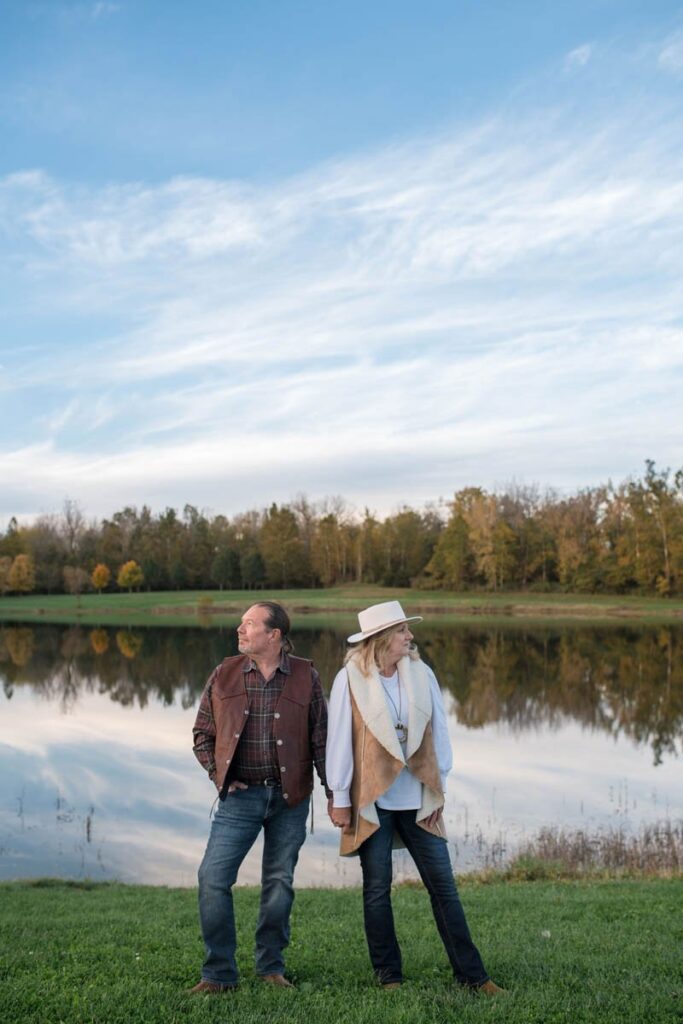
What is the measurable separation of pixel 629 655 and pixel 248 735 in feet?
119

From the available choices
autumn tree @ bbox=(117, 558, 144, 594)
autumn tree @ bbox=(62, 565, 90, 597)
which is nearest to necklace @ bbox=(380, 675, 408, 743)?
autumn tree @ bbox=(62, 565, 90, 597)

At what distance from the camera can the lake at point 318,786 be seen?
1271cm

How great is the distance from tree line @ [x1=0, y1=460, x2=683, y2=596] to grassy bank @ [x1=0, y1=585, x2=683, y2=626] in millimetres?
2937

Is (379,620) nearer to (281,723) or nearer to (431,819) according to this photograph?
(281,723)

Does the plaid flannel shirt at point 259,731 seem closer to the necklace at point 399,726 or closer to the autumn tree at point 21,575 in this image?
the necklace at point 399,726

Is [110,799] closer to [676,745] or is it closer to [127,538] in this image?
[676,745]

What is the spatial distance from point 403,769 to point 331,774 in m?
0.39

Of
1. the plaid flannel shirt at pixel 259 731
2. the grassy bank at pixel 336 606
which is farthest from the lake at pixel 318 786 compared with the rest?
the grassy bank at pixel 336 606

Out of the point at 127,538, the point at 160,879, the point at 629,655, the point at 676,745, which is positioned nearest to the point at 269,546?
the point at 127,538

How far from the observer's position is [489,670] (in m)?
34.1

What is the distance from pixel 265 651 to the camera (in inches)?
197

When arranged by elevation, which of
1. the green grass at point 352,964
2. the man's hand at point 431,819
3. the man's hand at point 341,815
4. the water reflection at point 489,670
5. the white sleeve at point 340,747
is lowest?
the water reflection at point 489,670

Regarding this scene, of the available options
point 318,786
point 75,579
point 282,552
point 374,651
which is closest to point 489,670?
point 318,786

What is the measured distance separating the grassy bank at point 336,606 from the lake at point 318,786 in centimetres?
2326
